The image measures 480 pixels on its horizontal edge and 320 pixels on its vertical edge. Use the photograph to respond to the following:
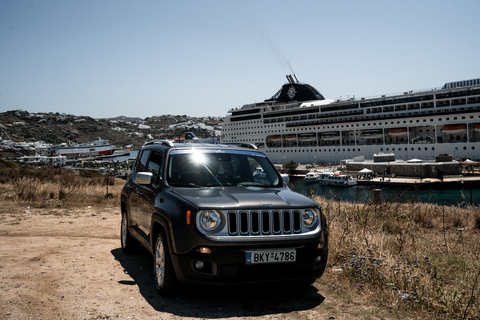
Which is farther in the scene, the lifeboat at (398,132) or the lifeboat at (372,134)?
the lifeboat at (372,134)

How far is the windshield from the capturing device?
4.36 metres

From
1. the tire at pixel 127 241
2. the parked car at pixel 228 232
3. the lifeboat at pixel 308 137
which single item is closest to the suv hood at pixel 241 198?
the parked car at pixel 228 232

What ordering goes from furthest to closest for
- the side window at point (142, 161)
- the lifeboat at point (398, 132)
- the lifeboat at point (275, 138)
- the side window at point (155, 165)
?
the lifeboat at point (275, 138), the lifeboat at point (398, 132), the side window at point (142, 161), the side window at point (155, 165)

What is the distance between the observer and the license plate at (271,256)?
3.42 metres

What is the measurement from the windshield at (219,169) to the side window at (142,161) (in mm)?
1109

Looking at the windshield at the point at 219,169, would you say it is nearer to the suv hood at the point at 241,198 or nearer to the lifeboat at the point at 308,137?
the suv hood at the point at 241,198

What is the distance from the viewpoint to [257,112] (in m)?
75.7

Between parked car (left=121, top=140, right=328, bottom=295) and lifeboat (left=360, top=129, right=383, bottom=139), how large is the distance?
189 feet

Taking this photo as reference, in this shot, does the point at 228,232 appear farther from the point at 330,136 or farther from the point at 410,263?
the point at 330,136

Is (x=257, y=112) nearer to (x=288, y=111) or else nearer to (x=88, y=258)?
(x=288, y=111)

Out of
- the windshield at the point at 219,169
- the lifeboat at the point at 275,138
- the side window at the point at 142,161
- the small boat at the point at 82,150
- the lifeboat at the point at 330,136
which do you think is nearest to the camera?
the windshield at the point at 219,169

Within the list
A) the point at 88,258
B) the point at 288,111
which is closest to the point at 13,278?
the point at 88,258

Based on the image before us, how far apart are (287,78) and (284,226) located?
84.2 meters

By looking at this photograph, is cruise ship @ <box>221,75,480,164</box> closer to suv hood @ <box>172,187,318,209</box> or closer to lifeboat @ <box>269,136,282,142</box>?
lifeboat @ <box>269,136,282,142</box>
